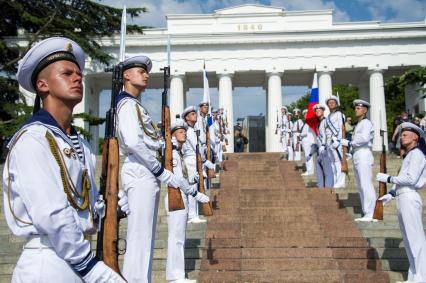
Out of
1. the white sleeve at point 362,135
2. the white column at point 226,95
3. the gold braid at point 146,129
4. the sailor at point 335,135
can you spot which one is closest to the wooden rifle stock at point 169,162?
the gold braid at point 146,129

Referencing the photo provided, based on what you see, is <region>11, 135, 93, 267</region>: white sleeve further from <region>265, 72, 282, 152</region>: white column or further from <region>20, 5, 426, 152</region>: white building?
<region>20, 5, 426, 152</region>: white building

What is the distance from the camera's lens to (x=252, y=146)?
1738 inches

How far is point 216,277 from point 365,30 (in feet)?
122

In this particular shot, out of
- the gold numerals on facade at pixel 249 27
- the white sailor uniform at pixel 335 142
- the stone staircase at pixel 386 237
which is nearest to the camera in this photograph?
the stone staircase at pixel 386 237

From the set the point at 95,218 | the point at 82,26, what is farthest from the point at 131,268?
the point at 82,26

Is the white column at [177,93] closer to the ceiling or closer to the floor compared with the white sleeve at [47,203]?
closer to the ceiling

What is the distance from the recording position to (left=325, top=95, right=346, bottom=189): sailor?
13718 millimetres

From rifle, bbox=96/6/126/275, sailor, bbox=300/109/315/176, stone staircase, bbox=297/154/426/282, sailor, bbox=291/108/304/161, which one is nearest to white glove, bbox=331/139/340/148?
stone staircase, bbox=297/154/426/282

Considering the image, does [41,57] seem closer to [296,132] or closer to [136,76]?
[136,76]

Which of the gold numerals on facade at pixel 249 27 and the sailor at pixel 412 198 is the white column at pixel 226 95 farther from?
the sailor at pixel 412 198

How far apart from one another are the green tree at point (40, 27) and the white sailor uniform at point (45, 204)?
777 inches

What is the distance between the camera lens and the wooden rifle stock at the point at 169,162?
563cm

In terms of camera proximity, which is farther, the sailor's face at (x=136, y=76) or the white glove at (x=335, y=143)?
the white glove at (x=335, y=143)

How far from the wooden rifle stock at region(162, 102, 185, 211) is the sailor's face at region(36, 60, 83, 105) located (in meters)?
2.77
